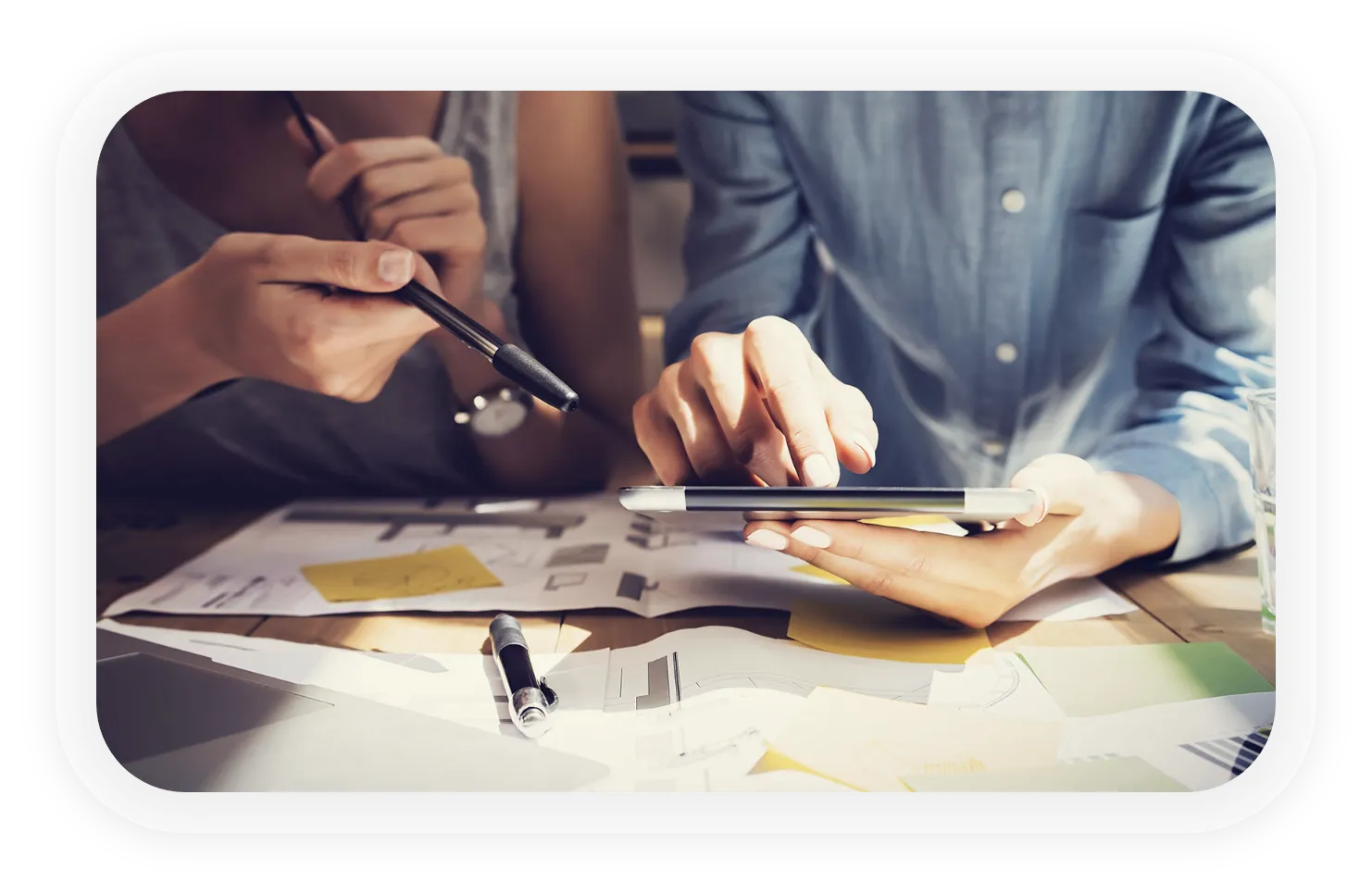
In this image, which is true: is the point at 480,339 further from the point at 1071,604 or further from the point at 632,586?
the point at 1071,604

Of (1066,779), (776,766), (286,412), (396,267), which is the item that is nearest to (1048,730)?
(1066,779)

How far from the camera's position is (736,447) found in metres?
0.59

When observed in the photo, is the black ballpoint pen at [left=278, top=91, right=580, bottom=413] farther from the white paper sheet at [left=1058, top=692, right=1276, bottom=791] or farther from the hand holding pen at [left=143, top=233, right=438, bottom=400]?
the white paper sheet at [left=1058, top=692, right=1276, bottom=791]

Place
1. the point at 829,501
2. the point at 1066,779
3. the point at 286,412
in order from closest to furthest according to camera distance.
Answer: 1. the point at 1066,779
2. the point at 829,501
3. the point at 286,412

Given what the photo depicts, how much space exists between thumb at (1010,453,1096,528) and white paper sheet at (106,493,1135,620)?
2.0 inches

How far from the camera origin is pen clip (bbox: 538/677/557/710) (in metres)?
0.49

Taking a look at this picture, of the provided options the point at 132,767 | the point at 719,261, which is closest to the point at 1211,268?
the point at 719,261

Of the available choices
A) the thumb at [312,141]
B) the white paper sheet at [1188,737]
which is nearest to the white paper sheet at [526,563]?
the white paper sheet at [1188,737]

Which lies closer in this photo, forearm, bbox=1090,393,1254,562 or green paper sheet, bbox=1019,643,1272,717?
green paper sheet, bbox=1019,643,1272,717

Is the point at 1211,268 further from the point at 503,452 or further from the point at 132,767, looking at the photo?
the point at 132,767

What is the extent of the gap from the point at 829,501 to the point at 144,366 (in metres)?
0.48

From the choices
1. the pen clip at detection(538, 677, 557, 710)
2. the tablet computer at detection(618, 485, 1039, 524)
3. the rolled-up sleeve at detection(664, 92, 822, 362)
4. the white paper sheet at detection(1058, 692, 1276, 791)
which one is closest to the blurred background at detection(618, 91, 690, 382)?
the rolled-up sleeve at detection(664, 92, 822, 362)

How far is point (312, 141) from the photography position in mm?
617

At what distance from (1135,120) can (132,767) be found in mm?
668
